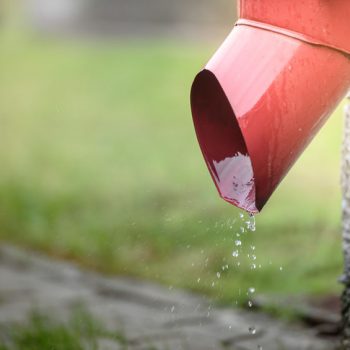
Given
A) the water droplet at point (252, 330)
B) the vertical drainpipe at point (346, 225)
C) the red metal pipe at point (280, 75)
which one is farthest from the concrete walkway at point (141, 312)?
the red metal pipe at point (280, 75)

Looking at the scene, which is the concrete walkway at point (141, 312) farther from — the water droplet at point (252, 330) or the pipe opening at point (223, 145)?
the pipe opening at point (223, 145)

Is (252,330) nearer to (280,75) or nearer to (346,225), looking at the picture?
(346,225)

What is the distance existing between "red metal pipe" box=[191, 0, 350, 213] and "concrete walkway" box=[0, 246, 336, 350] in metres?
1.18

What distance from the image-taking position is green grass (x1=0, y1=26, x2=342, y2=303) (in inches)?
169

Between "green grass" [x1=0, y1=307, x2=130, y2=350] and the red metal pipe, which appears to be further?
"green grass" [x1=0, y1=307, x2=130, y2=350]

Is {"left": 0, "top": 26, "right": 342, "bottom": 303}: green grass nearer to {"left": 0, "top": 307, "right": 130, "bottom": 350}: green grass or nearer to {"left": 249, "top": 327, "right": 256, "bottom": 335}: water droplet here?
{"left": 249, "top": 327, "right": 256, "bottom": 335}: water droplet

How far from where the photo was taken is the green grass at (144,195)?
429cm

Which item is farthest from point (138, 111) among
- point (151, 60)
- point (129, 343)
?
point (129, 343)

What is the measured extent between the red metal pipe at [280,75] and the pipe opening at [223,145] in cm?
7

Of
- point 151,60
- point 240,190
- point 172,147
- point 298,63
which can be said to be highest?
point 151,60

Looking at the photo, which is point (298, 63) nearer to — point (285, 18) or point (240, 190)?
point (285, 18)

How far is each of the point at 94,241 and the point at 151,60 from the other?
7.75m

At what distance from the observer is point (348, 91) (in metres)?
2.17

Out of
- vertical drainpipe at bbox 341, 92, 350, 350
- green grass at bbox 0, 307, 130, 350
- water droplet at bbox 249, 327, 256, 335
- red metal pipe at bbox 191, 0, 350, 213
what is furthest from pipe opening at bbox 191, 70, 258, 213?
water droplet at bbox 249, 327, 256, 335
